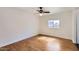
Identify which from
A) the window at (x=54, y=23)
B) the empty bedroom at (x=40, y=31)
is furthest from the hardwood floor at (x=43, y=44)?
the window at (x=54, y=23)

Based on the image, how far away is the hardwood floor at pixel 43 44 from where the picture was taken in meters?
0.95

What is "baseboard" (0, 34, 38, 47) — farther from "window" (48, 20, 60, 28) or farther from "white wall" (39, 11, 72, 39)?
"window" (48, 20, 60, 28)

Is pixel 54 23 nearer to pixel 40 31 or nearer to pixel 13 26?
pixel 40 31

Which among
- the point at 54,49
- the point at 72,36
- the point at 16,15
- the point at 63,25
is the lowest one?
the point at 54,49

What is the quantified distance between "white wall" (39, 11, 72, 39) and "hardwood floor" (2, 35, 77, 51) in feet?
0.24

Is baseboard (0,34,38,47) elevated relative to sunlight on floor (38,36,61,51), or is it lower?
elevated

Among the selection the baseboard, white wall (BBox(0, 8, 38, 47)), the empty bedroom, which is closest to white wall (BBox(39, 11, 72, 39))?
the empty bedroom

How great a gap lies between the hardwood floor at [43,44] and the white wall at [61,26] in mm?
72

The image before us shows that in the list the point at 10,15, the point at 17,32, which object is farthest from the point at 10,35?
the point at 10,15

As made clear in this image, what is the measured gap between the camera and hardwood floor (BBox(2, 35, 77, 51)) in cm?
95

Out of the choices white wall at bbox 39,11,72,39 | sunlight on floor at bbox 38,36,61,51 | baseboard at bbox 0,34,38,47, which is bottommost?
sunlight on floor at bbox 38,36,61,51

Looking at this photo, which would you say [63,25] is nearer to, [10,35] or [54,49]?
[54,49]
